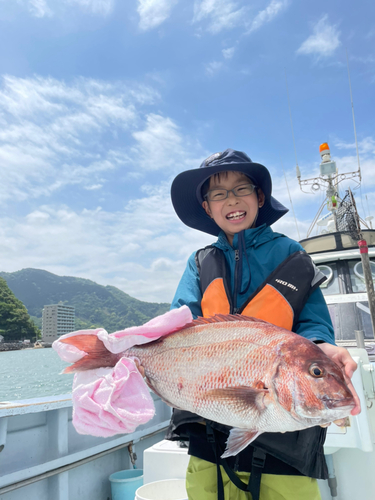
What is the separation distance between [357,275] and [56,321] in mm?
99825

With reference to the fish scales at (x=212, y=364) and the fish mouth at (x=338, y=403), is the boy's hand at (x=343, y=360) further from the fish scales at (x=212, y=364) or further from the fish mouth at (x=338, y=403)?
the fish scales at (x=212, y=364)

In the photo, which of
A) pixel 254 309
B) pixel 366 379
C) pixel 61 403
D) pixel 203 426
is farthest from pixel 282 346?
pixel 61 403

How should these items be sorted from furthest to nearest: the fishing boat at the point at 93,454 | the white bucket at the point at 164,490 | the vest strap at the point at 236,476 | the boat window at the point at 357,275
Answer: the boat window at the point at 357,275, the white bucket at the point at 164,490, the fishing boat at the point at 93,454, the vest strap at the point at 236,476

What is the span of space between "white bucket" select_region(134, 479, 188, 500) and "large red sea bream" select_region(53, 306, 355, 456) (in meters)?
2.26

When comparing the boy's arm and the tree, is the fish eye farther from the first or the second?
the tree

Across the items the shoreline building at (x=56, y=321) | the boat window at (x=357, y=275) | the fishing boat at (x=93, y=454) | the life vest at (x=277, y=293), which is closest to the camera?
the life vest at (x=277, y=293)

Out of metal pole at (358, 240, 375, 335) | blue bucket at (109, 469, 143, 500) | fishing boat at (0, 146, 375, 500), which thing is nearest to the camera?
fishing boat at (0, 146, 375, 500)

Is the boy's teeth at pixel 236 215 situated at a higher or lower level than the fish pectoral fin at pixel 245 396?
higher

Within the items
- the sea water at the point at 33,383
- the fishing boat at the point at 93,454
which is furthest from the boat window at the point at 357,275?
the sea water at the point at 33,383

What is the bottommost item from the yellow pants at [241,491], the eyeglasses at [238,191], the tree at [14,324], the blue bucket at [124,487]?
the blue bucket at [124,487]

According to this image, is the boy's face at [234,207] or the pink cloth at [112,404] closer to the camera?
the pink cloth at [112,404]

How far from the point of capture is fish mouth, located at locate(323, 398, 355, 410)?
1.20 meters

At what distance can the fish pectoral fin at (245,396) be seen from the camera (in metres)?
1.28

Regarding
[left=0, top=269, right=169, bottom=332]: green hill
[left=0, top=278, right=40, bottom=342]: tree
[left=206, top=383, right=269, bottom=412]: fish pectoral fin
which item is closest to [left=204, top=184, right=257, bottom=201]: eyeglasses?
[left=206, top=383, right=269, bottom=412]: fish pectoral fin
